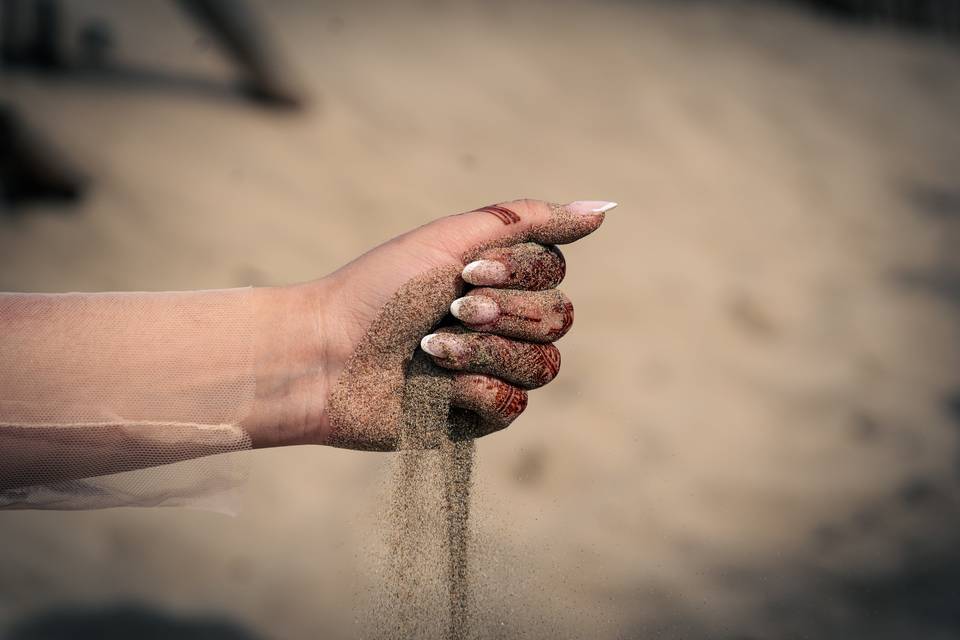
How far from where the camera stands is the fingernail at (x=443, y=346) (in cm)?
155

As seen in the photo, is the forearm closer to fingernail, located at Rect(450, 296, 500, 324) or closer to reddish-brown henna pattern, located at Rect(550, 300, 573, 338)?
fingernail, located at Rect(450, 296, 500, 324)

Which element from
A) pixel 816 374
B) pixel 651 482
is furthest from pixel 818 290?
pixel 651 482

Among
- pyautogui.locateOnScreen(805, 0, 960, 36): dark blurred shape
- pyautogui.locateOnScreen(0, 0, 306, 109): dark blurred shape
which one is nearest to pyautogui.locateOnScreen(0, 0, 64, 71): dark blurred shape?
pyautogui.locateOnScreen(0, 0, 306, 109): dark blurred shape

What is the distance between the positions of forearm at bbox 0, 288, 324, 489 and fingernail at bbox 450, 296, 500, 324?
314 millimetres

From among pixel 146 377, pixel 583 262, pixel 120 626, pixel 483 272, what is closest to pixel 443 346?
pixel 483 272

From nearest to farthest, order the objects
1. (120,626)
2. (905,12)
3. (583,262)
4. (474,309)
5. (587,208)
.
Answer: (474,309) → (587,208) → (120,626) → (583,262) → (905,12)

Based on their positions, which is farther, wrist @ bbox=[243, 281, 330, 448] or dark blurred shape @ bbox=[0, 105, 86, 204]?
dark blurred shape @ bbox=[0, 105, 86, 204]

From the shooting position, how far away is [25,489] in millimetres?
1569

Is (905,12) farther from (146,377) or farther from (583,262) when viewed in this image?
(146,377)

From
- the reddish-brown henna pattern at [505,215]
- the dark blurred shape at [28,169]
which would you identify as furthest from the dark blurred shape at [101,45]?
the reddish-brown henna pattern at [505,215]

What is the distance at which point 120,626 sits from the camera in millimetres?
2096

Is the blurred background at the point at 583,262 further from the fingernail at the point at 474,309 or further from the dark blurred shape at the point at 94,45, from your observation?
the fingernail at the point at 474,309

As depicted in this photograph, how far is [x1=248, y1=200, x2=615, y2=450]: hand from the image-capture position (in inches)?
61.9

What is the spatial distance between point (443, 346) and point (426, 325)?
8 cm
